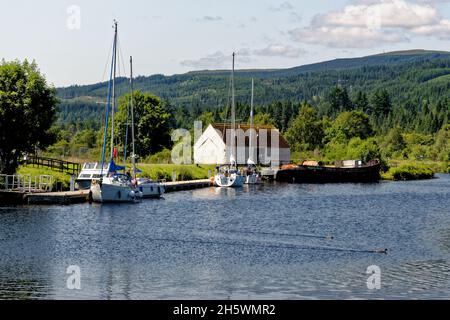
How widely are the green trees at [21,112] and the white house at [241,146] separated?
5196cm

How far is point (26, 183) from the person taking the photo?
6862 cm

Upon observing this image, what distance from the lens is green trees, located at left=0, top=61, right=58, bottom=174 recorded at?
72.5m

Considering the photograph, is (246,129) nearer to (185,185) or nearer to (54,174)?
(185,185)

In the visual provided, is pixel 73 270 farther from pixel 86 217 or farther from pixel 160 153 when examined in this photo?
pixel 160 153

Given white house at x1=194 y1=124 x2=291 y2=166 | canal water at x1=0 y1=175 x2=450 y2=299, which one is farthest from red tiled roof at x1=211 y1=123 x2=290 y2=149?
canal water at x1=0 y1=175 x2=450 y2=299

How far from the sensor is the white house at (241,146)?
132125 millimetres

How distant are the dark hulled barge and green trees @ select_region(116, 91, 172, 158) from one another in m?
20.5

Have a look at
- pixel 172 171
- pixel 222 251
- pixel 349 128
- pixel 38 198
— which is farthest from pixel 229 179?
pixel 349 128

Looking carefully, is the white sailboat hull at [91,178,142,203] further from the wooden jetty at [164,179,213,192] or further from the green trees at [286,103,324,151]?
the green trees at [286,103,324,151]

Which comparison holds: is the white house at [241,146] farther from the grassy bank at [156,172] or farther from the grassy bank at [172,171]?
the grassy bank at [172,171]

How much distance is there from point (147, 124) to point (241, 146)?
16.3m

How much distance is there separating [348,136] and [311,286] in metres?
153

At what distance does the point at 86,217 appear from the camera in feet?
187

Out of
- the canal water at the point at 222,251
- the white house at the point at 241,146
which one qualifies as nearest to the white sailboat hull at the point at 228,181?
the canal water at the point at 222,251
